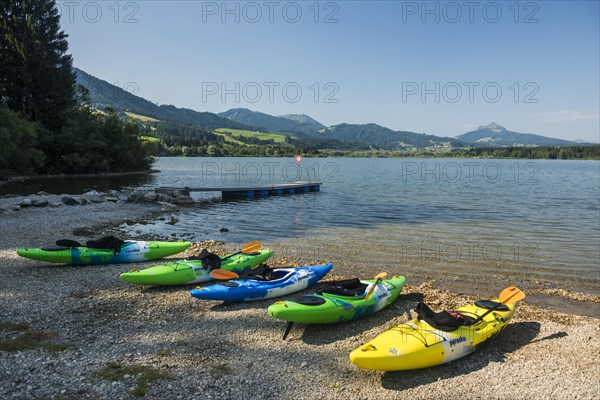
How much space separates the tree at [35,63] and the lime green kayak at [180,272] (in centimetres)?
5126

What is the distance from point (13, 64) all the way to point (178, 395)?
60117 millimetres

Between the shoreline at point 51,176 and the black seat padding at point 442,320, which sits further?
the shoreline at point 51,176

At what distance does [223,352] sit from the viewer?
306 inches

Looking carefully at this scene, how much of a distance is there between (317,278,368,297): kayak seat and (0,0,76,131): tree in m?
55.8

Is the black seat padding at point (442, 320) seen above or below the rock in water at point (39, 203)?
below

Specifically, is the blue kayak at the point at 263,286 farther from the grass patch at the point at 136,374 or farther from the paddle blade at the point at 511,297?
the paddle blade at the point at 511,297

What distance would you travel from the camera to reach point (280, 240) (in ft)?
66.8

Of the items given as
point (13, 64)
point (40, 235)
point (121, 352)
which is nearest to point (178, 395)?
point (121, 352)

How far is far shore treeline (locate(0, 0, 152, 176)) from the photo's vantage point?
157 feet

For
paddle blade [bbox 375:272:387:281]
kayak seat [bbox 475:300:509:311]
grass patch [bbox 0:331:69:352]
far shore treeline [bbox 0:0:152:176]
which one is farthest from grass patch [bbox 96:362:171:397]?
far shore treeline [bbox 0:0:152:176]

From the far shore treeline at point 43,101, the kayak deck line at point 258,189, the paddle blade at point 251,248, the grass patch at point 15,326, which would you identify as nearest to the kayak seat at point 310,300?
the paddle blade at point 251,248

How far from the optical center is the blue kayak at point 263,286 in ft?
33.7

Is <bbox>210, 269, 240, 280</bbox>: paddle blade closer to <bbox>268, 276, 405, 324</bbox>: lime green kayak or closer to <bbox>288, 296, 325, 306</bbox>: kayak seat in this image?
<bbox>268, 276, 405, 324</bbox>: lime green kayak

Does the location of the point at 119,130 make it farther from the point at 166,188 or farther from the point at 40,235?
the point at 40,235
